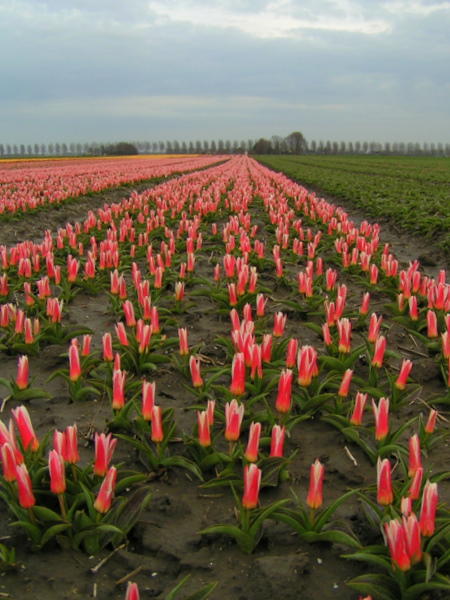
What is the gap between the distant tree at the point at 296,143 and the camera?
126125mm

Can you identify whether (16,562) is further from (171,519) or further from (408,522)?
(408,522)

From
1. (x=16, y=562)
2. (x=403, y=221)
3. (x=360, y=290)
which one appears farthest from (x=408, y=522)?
(x=403, y=221)

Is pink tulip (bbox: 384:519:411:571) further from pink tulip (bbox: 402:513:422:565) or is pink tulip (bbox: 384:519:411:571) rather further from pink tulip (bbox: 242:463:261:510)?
pink tulip (bbox: 242:463:261:510)

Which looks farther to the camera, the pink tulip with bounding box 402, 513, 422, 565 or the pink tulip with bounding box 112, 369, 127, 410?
the pink tulip with bounding box 112, 369, 127, 410

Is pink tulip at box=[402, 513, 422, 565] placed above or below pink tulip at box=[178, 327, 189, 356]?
below

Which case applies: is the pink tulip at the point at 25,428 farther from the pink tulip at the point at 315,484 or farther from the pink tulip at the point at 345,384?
the pink tulip at the point at 345,384

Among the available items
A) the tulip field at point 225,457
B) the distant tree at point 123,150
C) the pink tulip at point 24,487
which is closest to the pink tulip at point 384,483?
the tulip field at point 225,457

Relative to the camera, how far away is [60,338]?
167 inches

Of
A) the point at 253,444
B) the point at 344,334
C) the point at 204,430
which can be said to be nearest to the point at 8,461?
the point at 204,430

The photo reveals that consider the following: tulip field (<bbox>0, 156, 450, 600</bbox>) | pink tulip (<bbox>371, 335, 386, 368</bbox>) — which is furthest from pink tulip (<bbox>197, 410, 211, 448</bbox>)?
pink tulip (<bbox>371, 335, 386, 368</bbox>)

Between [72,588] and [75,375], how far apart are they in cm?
144

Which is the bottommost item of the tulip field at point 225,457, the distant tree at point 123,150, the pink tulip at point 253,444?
the tulip field at point 225,457

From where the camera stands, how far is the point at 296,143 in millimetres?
128500

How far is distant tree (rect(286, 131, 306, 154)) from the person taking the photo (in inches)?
4966
